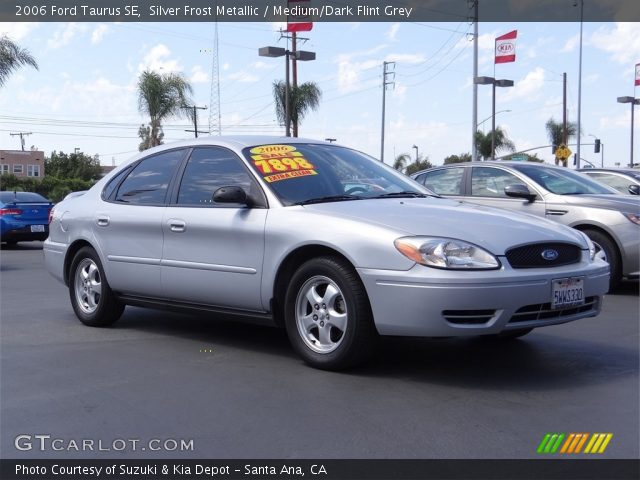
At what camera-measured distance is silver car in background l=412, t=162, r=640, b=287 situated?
369 inches

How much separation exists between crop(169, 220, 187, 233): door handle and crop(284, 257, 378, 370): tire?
1199mm

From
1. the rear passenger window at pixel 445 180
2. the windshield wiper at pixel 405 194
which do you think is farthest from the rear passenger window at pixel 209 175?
the rear passenger window at pixel 445 180

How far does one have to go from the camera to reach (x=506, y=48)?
127 feet

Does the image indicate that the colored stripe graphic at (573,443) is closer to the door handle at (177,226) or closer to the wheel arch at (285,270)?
the wheel arch at (285,270)

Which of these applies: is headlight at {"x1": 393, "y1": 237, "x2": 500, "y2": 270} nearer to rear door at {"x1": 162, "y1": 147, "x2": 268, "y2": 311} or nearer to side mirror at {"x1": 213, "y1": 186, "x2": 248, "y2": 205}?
rear door at {"x1": 162, "y1": 147, "x2": 268, "y2": 311}

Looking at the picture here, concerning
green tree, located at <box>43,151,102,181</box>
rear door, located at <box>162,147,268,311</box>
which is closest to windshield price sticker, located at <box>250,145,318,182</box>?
rear door, located at <box>162,147,268,311</box>

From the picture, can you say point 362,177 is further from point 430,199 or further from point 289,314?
point 289,314

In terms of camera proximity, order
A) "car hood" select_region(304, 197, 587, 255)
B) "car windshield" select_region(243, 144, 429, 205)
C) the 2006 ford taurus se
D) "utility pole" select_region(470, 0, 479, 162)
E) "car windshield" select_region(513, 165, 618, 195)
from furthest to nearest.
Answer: "utility pole" select_region(470, 0, 479, 162)
"car windshield" select_region(513, 165, 618, 195)
"car windshield" select_region(243, 144, 429, 205)
"car hood" select_region(304, 197, 587, 255)
the 2006 ford taurus se

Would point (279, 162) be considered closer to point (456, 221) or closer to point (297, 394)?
point (456, 221)

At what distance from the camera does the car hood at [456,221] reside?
504 centimetres

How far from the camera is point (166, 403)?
467 cm
